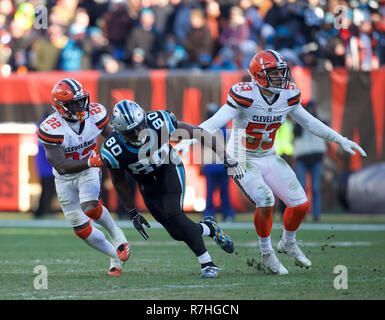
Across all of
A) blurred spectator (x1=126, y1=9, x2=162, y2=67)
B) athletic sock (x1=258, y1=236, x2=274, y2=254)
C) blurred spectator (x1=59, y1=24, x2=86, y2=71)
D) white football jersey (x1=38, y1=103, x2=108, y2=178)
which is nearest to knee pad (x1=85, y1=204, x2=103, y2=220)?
white football jersey (x1=38, y1=103, x2=108, y2=178)

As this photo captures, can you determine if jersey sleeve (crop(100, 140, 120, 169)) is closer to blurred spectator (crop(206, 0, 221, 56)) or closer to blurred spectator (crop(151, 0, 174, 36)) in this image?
blurred spectator (crop(206, 0, 221, 56))

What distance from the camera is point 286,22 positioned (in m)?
14.1

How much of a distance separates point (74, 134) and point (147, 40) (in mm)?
8102

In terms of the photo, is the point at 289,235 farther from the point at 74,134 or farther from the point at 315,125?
the point at 74,134

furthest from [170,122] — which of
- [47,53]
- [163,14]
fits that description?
[163,14]

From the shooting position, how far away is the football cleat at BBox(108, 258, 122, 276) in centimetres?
692

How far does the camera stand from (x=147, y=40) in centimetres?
1489

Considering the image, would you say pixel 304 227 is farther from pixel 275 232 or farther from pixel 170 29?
pixel 170 29

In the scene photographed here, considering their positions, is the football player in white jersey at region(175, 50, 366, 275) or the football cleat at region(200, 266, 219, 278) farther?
the football player in white jersey at region(175, 50, 366, 275)

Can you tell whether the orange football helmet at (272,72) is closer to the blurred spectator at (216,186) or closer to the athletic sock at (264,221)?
the athletic sock at (264,221)

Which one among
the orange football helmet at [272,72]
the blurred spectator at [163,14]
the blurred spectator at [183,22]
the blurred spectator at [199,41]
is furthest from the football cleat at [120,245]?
the blurred spectator at [163,14]

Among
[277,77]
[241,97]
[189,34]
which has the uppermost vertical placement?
[189,34]

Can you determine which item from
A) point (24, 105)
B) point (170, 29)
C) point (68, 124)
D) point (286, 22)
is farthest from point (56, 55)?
point (68, 124)
